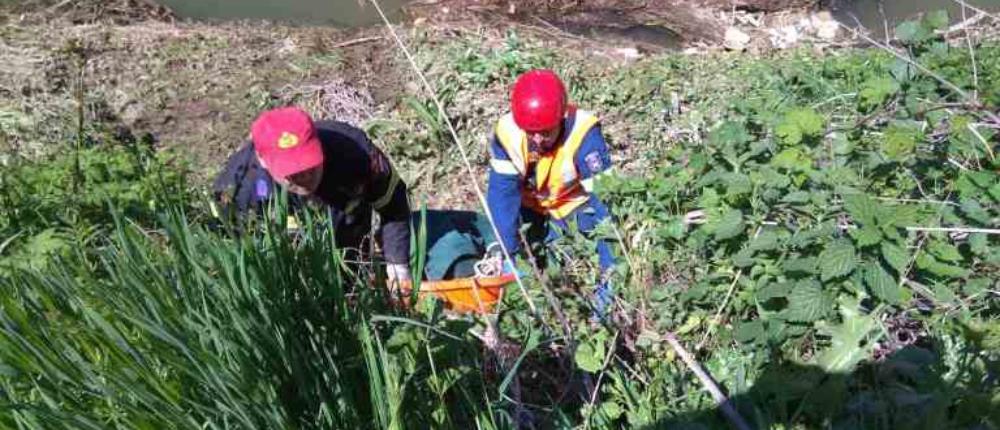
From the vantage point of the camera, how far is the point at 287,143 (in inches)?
120

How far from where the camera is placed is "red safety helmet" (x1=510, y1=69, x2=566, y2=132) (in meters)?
3.67

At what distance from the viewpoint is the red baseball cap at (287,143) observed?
304cm

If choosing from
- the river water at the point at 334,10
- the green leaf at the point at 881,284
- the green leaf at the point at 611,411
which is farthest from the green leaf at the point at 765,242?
the river water at the point at 334,10

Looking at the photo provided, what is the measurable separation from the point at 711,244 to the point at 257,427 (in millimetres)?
1617

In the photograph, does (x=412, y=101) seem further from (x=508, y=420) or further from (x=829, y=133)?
(x=508, y=420)

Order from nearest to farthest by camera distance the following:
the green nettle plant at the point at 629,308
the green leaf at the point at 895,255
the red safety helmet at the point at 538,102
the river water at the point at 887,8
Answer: the green nettle plant at the point at 629,308 → the green leaf at the point at 895,255 → the red safety helmet at the point at 538,102 → the river water at the point at 887,8

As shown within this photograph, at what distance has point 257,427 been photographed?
6.30 feet

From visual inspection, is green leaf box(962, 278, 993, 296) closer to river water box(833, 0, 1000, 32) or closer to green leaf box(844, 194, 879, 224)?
green leaf box(844, 194, 879, 224)

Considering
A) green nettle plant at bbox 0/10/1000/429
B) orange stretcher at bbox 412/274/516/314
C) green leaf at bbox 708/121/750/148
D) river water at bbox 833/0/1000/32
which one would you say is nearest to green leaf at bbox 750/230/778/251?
green nettle plant at bbox 0/10/1000/429

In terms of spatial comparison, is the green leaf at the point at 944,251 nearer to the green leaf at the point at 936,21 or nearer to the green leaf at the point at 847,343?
the green leaf at the point at 847,343

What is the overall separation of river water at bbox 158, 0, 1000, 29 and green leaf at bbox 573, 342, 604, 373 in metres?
6.30

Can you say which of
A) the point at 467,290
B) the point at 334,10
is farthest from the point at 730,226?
the point at 334,10

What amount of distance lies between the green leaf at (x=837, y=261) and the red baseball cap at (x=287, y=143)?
5.57 ft

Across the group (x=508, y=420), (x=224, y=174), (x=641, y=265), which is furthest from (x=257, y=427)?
(x=224, y=174)
